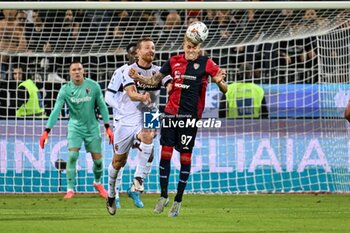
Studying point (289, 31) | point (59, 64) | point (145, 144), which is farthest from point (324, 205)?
point (59, 64)

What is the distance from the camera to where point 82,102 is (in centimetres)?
1677

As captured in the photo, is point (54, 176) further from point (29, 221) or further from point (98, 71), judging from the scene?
point (29, 221)

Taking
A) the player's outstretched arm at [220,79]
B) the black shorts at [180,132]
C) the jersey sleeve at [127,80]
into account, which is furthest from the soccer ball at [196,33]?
the jersey sleeve at [127,80]

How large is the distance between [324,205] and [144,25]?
4.77 meters

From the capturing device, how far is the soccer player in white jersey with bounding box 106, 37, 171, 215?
1253 cm

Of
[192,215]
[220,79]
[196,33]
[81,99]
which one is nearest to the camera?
[220,79]

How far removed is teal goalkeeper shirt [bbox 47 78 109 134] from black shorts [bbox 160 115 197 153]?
473 centimetres

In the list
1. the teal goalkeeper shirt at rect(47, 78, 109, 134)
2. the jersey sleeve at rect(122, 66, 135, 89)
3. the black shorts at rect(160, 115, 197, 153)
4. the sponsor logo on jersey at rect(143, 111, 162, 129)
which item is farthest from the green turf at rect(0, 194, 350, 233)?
the jersey sleeve at rect(122, 66, 135, 89)

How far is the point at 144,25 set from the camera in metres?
17.3

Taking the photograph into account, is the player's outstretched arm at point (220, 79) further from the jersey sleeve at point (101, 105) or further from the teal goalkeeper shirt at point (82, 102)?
the teal goalkeeper shirt at point (82, 102)

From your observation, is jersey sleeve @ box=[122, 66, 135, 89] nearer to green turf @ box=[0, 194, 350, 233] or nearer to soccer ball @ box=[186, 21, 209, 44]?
soccer ball @ box=[186, 21, 209, 44]

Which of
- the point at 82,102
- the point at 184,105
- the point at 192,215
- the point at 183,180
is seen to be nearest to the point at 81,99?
the point at 82,102

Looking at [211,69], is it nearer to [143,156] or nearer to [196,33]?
[196,33]

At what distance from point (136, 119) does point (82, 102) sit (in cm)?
349
